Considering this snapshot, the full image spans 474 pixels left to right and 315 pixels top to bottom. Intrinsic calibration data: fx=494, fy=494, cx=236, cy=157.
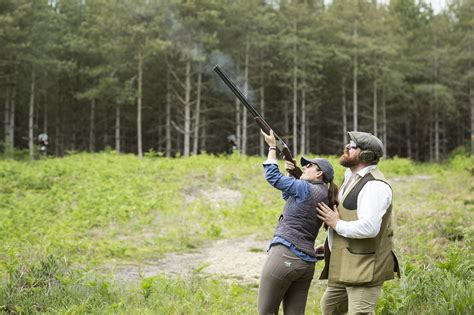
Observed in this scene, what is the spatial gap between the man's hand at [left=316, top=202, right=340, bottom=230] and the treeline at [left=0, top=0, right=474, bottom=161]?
76.9 feet

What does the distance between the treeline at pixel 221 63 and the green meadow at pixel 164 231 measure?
9842mm

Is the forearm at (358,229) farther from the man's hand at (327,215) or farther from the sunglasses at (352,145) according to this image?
the sunglasses at (352,145)

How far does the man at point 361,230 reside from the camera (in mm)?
3998

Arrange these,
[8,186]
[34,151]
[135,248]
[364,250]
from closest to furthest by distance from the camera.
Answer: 1. [364,250]
2. [135,248]
3. [8,186]
4. [34,151]

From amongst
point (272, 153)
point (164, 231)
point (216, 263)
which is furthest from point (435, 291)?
point (164, 231)

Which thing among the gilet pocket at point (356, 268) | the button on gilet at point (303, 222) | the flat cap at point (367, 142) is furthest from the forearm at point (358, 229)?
the flat cap at point (367, 142)

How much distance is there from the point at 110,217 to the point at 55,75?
75.7 ft

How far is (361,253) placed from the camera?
13.5 feet

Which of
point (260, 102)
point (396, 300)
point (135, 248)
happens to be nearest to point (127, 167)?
point (135, 248)

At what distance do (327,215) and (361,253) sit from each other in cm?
42

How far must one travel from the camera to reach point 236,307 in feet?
20.8

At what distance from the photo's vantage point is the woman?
165 inches

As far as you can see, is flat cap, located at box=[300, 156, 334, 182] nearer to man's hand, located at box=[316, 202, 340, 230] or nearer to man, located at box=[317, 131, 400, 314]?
man, located at box=[317, 131, 400, 314]

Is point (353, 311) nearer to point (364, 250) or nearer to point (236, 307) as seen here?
point (364, 250)
